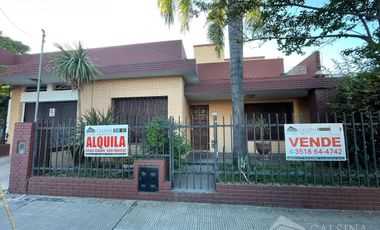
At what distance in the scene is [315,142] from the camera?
13.0 feet

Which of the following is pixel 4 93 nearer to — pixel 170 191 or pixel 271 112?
pixel 170 191

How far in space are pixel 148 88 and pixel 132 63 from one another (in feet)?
4.42

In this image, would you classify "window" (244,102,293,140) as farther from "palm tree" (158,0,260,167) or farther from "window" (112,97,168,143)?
"window" (112,97,168,143)

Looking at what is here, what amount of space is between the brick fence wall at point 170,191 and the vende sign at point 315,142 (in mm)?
599

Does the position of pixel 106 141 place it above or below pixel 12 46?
below

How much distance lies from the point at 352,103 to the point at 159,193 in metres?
6.11

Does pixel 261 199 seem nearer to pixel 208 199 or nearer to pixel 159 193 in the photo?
pixel 208 199

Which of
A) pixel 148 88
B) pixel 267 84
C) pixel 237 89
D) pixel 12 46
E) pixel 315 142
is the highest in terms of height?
pixel 12 46

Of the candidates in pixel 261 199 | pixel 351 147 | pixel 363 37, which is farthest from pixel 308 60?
pixel 261 199

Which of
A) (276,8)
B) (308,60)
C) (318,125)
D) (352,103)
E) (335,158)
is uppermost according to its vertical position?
(308,60)

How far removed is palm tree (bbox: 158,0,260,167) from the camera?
14.7 ft

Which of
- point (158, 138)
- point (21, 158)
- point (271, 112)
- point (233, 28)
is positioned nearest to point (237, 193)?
point (158, 138)

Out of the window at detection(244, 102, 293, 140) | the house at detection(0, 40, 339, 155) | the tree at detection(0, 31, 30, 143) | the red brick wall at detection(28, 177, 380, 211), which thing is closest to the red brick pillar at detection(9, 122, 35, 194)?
the red brick wall at detection(28, 177, 380, 211)

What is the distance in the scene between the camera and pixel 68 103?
8797mm
